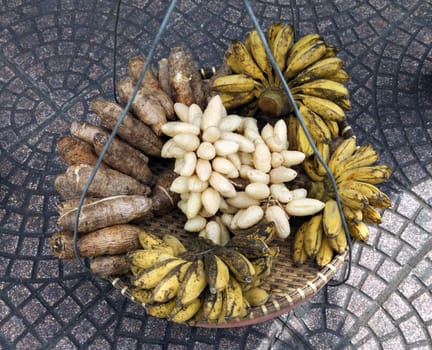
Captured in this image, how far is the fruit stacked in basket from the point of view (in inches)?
78.0

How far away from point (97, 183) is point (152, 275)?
55cm

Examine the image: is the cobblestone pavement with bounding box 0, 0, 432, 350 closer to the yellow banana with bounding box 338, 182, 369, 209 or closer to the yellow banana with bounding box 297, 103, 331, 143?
the yellow banana with bounding box 297, 103, 331, 143

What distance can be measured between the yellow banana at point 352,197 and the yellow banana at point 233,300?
64 cm

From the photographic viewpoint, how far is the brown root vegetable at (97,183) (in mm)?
2213

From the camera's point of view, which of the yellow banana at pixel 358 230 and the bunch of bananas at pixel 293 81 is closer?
the yellow banana at pixel 358 230

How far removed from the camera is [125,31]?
3.99 meters

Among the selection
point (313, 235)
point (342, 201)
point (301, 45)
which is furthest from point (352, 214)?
point (301, 45)

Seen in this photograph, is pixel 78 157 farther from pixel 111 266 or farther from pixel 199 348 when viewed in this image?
pixel 199 348

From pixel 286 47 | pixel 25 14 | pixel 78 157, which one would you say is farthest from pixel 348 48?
pixel 25 14

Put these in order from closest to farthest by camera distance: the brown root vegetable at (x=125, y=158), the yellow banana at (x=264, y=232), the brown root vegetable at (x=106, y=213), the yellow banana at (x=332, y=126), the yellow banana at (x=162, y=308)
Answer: the yellow banana at (x=162, y=308) < the yellow banana at (x=264, y=232) < the brown root vegetable at (x=106, y=213) < the brown root vegetable at (x=125, y=158) < the yellow banana at (x=332, y=126)

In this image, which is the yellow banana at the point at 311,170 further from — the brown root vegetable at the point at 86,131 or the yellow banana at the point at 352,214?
the brown root vegetable at the point at 86,131

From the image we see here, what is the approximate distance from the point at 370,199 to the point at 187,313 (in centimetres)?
95

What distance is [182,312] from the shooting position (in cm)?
190

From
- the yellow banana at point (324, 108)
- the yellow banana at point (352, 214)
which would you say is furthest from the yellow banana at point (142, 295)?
the yellow banana at point (324, 108)
